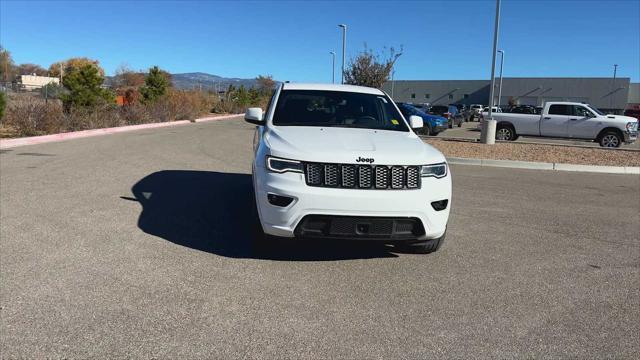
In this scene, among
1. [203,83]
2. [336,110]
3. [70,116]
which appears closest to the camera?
[336,110]

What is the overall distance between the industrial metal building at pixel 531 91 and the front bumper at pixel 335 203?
6348 centimetres

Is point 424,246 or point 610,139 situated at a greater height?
point 610,139

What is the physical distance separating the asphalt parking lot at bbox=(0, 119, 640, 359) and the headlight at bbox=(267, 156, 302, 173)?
914 millimetres

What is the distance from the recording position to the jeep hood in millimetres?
4043

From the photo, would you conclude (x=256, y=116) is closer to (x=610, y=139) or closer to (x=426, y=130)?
(x=610, y=139)

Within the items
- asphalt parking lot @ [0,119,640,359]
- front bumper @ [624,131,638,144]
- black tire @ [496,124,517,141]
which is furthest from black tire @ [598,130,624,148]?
asphalt parking lot @ [0,119,640,359]

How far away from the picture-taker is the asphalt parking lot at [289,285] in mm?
3068

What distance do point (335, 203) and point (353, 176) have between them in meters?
0.31

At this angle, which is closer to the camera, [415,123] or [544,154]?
[415,123]

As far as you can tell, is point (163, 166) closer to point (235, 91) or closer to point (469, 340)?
point (469, 340)

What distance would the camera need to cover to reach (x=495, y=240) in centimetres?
545

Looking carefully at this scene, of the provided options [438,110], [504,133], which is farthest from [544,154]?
[438,110]

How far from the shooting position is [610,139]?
18359 millimetres

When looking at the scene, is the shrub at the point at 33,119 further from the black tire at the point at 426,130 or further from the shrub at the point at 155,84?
the black tire at the point at 426,130
